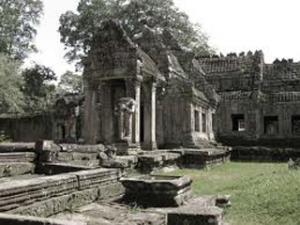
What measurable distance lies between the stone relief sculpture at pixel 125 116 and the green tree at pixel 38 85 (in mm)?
24053

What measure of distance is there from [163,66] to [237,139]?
10.1 m

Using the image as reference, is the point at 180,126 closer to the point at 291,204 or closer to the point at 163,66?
the point at 163,66

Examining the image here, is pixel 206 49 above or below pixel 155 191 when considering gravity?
above

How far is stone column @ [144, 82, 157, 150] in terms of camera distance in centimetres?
1762

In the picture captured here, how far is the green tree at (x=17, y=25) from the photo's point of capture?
36.4 m

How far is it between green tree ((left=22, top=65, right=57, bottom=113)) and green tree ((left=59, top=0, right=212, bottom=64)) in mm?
4336

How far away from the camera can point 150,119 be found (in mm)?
17797

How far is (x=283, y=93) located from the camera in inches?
1107

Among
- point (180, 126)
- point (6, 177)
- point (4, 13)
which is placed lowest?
point (6, 177)

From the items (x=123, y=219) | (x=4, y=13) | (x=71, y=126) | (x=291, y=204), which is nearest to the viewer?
(x=123, y=219)

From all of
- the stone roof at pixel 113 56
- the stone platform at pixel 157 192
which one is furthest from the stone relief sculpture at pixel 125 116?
the stone platform at pixel 157 192

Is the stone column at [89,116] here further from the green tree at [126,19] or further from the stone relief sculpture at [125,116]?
the green tree at [126,19]

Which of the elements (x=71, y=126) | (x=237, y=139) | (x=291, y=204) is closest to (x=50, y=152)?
(x=291, y=204)

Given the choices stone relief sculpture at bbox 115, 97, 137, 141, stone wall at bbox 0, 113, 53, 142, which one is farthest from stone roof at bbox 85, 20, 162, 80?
stone wall at bbox 0, 113, 53, 142
